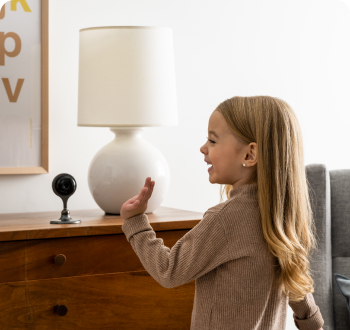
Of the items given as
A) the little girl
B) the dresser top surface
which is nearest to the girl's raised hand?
the little girl

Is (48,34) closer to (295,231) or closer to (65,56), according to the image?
(65,56)

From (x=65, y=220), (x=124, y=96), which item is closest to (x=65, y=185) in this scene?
(x=65, y=220)

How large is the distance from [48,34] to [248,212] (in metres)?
1.16

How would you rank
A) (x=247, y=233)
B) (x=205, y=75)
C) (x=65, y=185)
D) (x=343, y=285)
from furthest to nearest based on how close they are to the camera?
(x=205, y=75) < (x=343, y=285) < (x=65, y=185) < (x=247, y=233)

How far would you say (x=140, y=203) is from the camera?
1161 mm

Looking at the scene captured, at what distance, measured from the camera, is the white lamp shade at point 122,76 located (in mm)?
1612

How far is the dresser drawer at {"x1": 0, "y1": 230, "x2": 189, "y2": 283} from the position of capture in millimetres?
1402

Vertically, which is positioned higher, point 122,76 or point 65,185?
point 122,76

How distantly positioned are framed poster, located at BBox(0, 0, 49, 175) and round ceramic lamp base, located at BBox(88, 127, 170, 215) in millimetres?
297

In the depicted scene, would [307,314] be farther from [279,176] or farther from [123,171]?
[123,171]

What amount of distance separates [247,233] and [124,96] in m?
0.73

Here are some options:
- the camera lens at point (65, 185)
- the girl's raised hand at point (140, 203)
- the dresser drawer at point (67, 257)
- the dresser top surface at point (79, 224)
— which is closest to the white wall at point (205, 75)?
the dresser top surface at point (79, 224)

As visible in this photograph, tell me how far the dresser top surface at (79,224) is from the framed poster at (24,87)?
0.21 metres

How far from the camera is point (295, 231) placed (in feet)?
3.78
